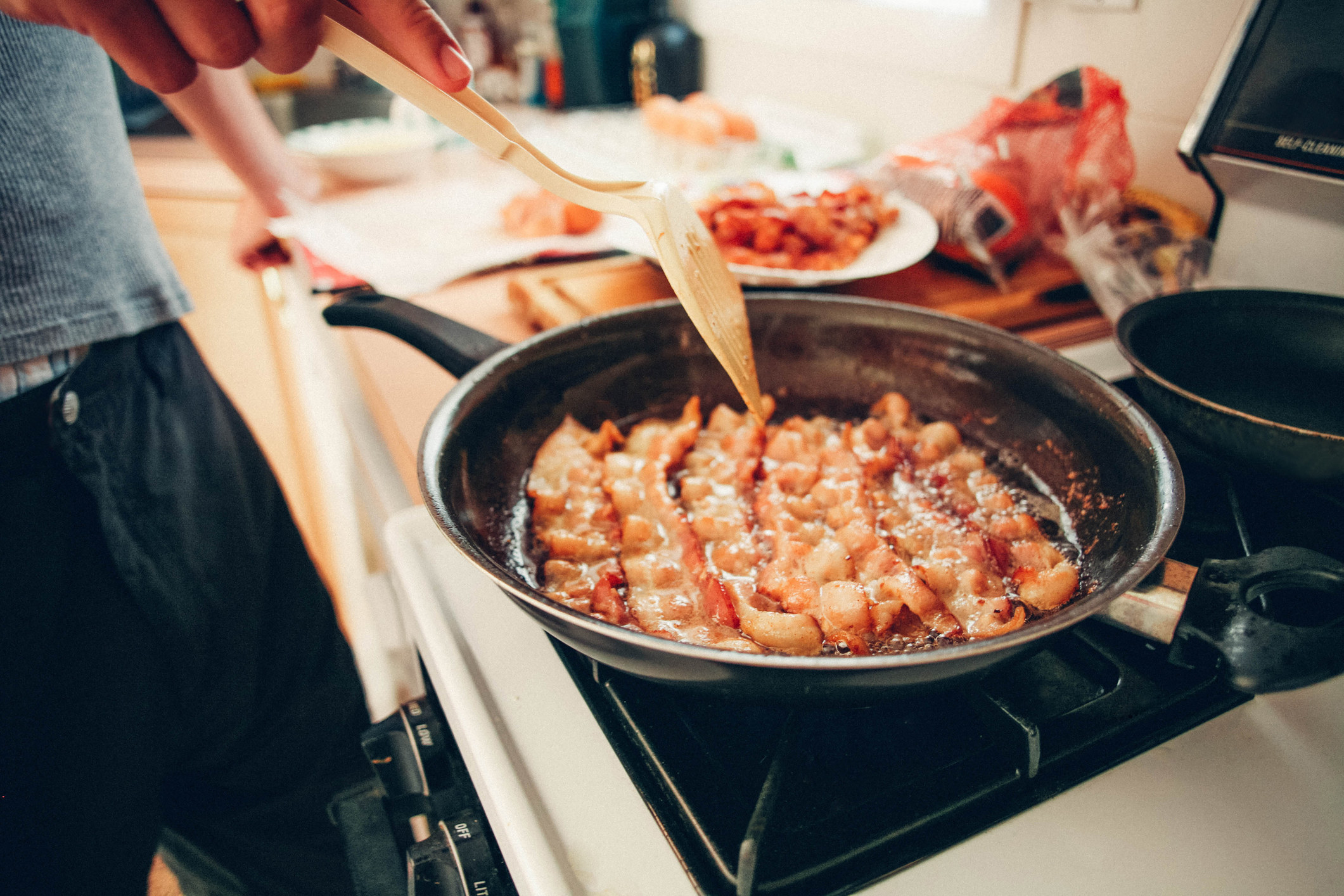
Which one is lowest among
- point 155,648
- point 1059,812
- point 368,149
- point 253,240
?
point 155,648

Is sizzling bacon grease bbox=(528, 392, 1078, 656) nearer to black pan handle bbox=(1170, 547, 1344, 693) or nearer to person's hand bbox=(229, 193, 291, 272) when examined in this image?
black pan handle bbox=(1170, 547, 1344, 693)

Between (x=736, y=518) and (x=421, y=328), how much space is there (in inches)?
14.0

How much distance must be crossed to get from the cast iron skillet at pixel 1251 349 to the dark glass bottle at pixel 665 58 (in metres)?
1.74

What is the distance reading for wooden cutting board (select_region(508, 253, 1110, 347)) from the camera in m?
1.03

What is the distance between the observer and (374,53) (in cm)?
48

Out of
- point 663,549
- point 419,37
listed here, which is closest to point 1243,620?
point 663,549

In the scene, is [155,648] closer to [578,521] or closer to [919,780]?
[578,521]

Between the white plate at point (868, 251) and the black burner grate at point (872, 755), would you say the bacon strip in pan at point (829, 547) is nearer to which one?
the black burner grate at point (872, 755)

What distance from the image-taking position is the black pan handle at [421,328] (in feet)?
2.36

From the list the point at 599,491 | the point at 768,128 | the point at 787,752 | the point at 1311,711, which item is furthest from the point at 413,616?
the point at 768,128

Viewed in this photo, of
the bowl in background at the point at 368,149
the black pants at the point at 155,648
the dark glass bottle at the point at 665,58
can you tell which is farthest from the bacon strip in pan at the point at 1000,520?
the dark glass bottle at the point at 665,58

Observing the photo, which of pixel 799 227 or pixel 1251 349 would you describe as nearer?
pixel 1251 349

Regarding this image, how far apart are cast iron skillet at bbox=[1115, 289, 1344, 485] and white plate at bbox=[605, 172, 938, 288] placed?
1.15 ft

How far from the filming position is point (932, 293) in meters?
1.10
